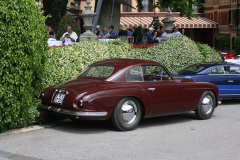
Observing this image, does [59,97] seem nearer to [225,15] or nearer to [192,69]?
[192,69]

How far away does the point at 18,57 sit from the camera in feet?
27.9

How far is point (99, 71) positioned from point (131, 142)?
2.21 metres

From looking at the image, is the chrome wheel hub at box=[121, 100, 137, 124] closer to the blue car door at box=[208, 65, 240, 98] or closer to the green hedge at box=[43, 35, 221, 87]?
the green hedge at box=[43, 35, 221, 87]

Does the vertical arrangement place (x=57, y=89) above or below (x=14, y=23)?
below

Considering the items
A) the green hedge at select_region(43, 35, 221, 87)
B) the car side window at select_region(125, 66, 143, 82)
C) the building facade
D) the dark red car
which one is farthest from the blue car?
the building facade

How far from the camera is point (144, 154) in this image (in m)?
7.23

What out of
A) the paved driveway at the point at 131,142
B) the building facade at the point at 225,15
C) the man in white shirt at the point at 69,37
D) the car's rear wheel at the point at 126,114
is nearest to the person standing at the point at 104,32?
the man in white shirt at the point at 69,37

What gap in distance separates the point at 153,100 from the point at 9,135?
10.0 feet

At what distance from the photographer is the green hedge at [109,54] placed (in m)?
10.5

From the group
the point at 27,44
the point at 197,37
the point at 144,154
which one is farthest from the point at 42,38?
the point at 197,37

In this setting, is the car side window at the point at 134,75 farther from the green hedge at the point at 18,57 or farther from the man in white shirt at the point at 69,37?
the man in white shirt at the point at 69,37

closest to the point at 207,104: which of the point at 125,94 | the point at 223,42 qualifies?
the point at 125,94

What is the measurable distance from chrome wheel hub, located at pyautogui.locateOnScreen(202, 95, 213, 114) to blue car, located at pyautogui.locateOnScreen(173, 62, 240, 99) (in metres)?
2.46

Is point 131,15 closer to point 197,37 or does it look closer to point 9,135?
point 197,37
